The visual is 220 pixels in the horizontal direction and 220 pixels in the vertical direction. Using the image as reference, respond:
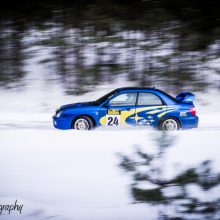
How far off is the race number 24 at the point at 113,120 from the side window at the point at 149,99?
70 cm

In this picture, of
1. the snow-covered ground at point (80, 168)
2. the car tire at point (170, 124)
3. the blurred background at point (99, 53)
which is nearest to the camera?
the snow-covered ground at point (80, 168)

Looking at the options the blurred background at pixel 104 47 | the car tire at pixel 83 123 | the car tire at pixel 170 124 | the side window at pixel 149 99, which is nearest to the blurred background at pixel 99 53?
the blurred background at pixel 104 47

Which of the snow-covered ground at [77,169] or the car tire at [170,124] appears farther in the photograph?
the car tire at [170,124]

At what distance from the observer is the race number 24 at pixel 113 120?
1056 centimetres

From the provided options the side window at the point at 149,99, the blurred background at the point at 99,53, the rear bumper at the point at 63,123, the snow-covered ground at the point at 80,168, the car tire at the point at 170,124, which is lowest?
the snow-covered ground at the point at 80,168

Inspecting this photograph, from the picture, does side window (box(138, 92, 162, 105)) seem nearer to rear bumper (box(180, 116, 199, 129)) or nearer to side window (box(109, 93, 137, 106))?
side window (box(109, 93, 137, 106))

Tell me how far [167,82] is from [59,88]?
4.10 metres

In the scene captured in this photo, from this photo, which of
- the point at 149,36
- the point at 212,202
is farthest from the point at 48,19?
the point at 212,202

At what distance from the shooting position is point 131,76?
17391 mm

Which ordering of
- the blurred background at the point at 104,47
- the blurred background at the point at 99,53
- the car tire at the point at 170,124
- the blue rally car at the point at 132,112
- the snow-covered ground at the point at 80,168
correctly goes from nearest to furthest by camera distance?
the snow-covered ground at the point at 80,168 < the blue rally car at the point at 132,112 < the car tire at the point at 170,124 < the blurred background at the point at 99,53 < the blurred background at the point at 104,47

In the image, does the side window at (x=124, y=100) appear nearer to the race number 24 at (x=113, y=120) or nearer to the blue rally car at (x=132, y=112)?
the blue rally car at (x=132, y=112)

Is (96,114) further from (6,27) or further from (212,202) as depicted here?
(6,27)

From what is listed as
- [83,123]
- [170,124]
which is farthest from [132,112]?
[83,123]

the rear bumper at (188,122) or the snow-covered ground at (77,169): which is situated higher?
the rear bumper at (188,122)
